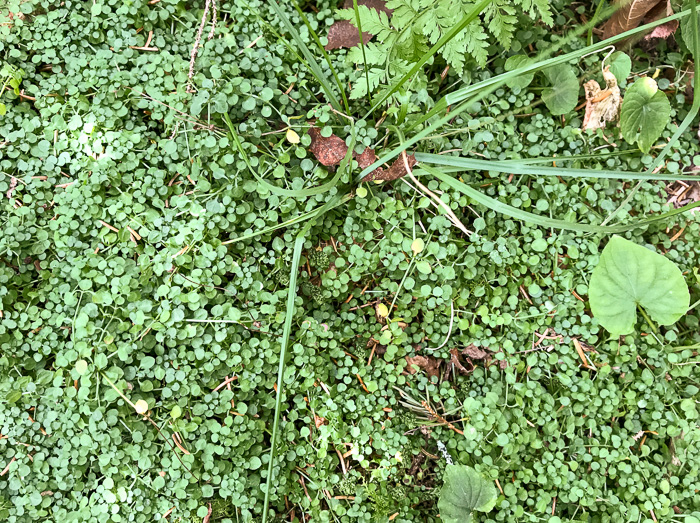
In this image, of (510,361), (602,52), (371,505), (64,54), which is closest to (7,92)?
(64,54)

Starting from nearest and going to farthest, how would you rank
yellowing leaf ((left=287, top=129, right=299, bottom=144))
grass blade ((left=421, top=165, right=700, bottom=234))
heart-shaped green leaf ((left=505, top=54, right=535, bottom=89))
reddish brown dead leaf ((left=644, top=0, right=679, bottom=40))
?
1. grass blade ((left=421, top=165, right=700, bottom=234))
2. yellowing leaf ((left=287, top=129, right=299, bottom=144))
3. heart-shaped green leaf ((left=505, top=54, right=535, bottom=89))
4. reddish brown dead leaf ((left=644, top=0, right=679, bottom=40))

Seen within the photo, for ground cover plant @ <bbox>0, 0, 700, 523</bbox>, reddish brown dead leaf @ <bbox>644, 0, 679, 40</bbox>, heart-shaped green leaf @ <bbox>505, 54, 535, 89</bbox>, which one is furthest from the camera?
reddish brown dead leaf @ <bbox>644, 0, 679, 40</bbox>

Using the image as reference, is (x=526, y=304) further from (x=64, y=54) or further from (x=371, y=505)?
(x=64, y=54)

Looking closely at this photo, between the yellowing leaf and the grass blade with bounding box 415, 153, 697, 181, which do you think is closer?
the grass blade with bounding box 415, 153, 697, 181

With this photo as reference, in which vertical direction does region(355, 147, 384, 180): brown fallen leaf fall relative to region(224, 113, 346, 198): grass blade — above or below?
below

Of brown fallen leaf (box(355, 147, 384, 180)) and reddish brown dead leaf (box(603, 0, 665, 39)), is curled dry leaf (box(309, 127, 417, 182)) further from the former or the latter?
reddish brown dead leaf (box(603, 0, 665, 39))

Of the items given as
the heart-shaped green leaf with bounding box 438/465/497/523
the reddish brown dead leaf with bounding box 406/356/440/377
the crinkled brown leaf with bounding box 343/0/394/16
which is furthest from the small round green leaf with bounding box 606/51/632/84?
the heart-shaped green leaf with bounding box 438/465/497/523

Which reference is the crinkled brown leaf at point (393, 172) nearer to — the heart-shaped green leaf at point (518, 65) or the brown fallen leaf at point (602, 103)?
the heart-shaped green leaf at point (518, 65)

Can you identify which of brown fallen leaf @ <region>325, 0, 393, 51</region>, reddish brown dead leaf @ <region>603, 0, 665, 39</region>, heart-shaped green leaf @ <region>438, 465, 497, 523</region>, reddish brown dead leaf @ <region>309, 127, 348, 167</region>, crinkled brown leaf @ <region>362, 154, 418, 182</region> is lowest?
heart-shaped green leaf @ <region>438, 465, 497, 523</region>

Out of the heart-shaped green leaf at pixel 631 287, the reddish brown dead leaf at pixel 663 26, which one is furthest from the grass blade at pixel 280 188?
the reddish brown dead leaf at pixel 663 26
